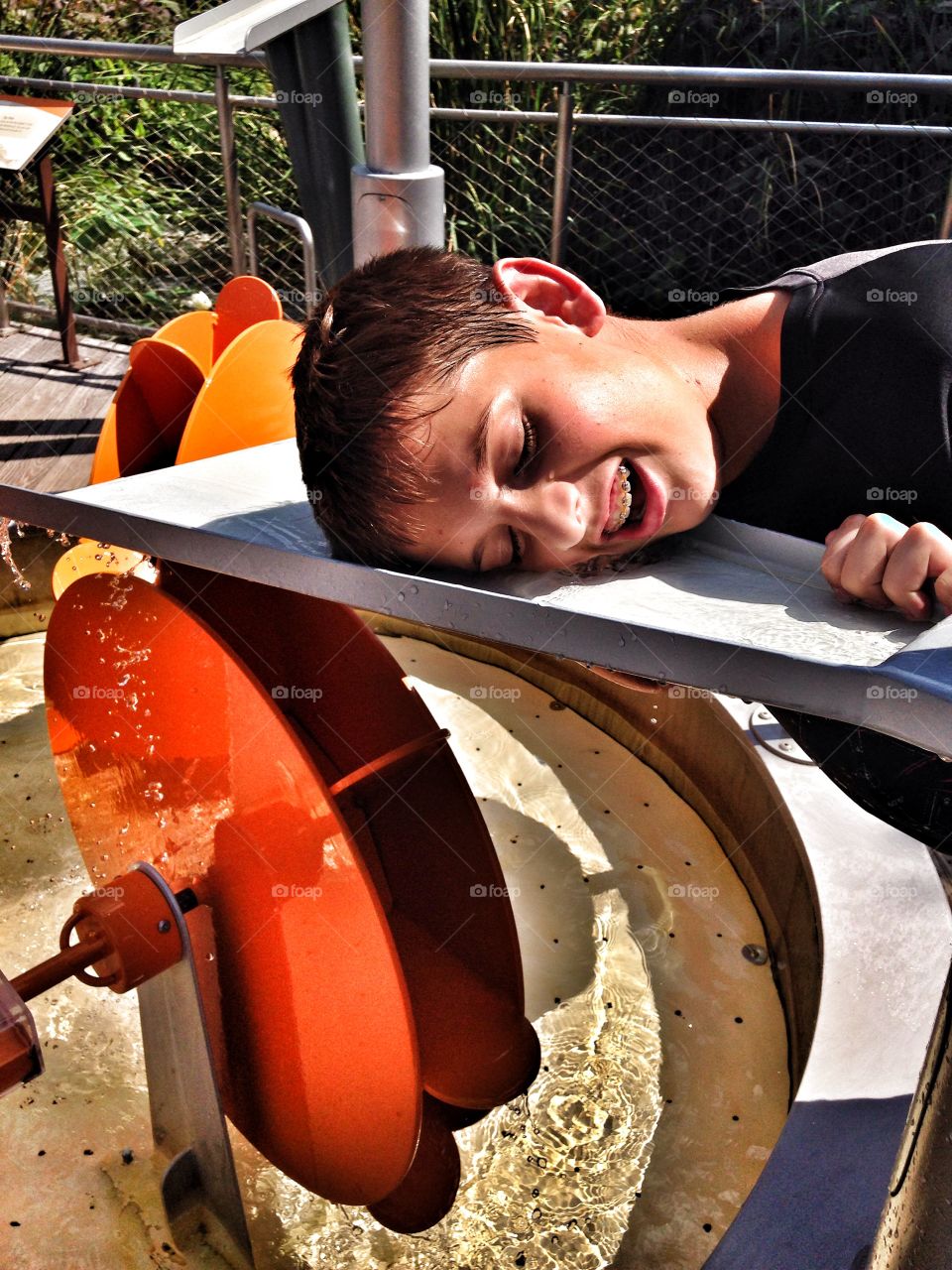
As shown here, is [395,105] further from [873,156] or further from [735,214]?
[873,156]

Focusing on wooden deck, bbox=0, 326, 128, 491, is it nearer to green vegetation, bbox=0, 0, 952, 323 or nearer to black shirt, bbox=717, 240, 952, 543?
green vegetation, bbox=0, 0, 952, 323

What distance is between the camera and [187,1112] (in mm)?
1602

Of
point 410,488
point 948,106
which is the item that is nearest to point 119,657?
point 410,488

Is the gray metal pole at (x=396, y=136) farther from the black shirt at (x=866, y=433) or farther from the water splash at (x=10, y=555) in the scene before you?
the black shirt at (x=866, y=433)

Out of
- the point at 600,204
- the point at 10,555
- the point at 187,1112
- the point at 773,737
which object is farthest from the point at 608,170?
the point at 187,1112

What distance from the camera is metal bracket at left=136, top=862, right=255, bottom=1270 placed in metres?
1.50

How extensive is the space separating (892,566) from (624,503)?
322 mm

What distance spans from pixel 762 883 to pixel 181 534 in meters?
1.42

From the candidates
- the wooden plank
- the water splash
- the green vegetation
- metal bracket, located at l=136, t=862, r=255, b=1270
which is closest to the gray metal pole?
the wooden plank

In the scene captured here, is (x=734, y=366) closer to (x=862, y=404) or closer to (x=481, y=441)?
(x=862, y=404)

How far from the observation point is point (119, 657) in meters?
1.68

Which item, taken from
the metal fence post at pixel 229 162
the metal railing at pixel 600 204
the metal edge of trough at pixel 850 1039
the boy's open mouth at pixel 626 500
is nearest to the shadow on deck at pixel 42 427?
the metal fence post at pixel 229 162

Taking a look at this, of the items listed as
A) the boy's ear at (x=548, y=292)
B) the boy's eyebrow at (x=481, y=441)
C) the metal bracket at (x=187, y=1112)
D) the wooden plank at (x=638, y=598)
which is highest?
the boy's ear at (x=548, y=292)

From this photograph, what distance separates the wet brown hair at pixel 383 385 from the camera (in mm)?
1233
